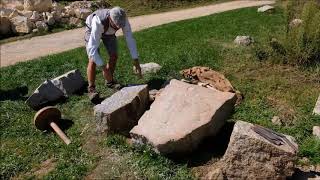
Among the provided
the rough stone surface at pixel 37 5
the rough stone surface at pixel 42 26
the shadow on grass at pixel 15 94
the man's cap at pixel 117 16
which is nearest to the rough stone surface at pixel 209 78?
the man's cap at pixel 117 16

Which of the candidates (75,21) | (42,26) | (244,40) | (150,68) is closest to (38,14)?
(42,26)

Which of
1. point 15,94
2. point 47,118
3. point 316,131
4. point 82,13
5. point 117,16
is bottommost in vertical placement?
point 82,13

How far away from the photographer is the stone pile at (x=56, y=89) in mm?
8684

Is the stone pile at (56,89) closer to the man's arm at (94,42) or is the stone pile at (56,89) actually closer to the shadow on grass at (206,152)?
the man's arm at (94,42)

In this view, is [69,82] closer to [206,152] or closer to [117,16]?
[117,16]

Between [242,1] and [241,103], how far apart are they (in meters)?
12.2

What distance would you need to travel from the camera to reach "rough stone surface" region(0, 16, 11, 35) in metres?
16.4

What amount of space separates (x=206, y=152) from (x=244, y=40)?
521 cm

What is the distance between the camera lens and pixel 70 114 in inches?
329

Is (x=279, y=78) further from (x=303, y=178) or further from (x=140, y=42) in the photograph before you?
(x=140, y=42)

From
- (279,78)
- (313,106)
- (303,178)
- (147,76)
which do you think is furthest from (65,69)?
(303,178)

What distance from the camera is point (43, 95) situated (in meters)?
8.71

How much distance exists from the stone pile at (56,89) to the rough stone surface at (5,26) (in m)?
8.14

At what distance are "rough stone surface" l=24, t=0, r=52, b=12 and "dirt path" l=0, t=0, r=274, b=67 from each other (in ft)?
7.25
